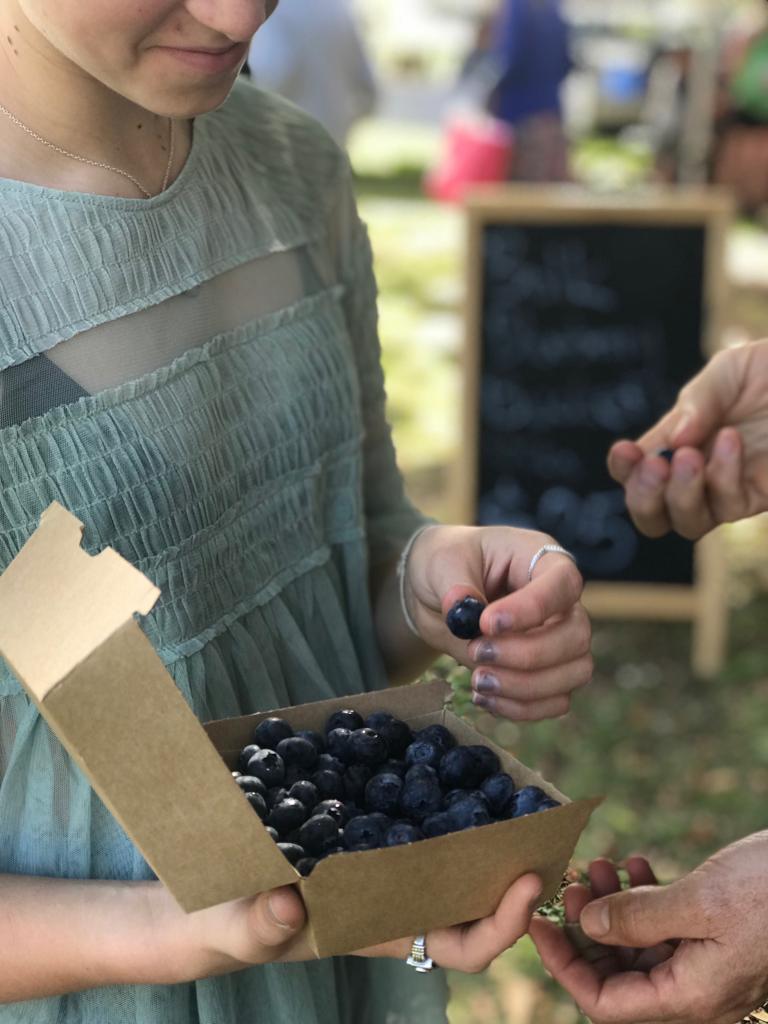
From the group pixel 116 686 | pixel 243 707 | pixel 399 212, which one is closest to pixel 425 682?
pixel 243 707

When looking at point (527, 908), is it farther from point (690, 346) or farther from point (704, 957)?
point (690, 346)

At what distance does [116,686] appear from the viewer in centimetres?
85

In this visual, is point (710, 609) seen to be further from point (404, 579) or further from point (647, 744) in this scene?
point (404, 579)

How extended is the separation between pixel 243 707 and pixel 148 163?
52cm

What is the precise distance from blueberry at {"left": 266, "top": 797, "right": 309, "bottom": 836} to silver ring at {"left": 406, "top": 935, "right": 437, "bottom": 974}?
13 cm

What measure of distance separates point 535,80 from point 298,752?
238 inches

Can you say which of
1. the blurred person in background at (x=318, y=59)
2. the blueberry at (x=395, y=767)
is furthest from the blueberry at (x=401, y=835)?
the blurred person in background at (x=318, y=59)

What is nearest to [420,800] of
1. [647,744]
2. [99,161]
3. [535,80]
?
[99,161]

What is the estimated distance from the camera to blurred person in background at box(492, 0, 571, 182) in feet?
21.6

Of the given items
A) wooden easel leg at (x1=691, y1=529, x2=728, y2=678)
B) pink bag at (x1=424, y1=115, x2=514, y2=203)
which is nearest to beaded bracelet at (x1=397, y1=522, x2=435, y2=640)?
wooden easel leg at (x1=691, y1=529, x2=728, y2=678)

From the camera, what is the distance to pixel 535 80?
665 cm

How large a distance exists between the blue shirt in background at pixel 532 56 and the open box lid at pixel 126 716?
618cm

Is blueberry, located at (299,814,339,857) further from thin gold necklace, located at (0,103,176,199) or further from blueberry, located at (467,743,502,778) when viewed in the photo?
thin gold necklace, located at (0,103,176,199)

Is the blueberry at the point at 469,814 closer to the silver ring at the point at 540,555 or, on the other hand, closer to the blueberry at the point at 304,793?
the blueberry at the point at 304,793
